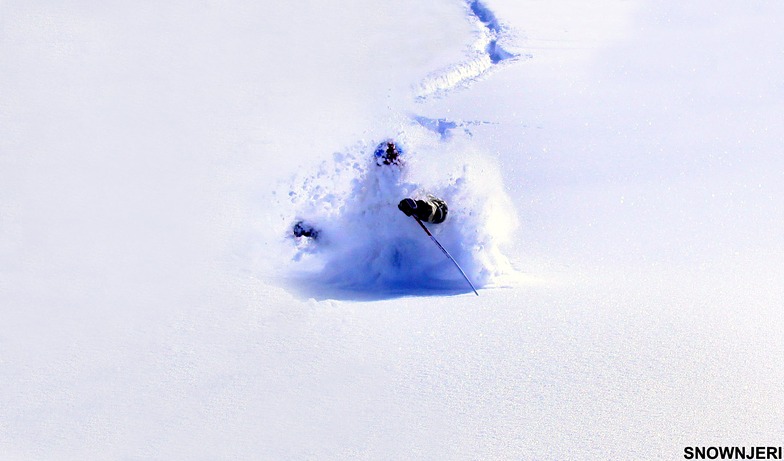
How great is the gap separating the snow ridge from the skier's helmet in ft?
11.9

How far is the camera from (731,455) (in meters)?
3.78

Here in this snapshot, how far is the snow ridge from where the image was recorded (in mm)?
10555

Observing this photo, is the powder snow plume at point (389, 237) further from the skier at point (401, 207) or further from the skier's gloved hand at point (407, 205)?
the skier's gloved hand at point (407, 205)

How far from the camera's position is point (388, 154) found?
266 inches

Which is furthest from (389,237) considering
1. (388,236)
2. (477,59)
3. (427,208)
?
(477,59)

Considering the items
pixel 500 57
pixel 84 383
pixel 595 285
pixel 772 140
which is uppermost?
pixel 500 57

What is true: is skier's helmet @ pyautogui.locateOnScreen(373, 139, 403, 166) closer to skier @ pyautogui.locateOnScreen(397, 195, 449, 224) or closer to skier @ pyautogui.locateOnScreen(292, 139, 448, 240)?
skier @ pyautogui.locateOnScreen(292, 139, 448, 240)

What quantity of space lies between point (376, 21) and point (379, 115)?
154 inches

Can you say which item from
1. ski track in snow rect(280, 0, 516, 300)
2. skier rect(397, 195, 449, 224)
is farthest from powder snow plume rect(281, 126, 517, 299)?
skier rect(397, 195, 449, 224)

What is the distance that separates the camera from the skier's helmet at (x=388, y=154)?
6746mm

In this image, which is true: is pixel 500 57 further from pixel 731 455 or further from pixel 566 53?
pixel 731 455

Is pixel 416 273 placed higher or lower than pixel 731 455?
higher

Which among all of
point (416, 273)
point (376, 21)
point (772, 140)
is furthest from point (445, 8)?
point (416, 273)

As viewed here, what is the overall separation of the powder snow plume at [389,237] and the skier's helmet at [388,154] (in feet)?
0.18
